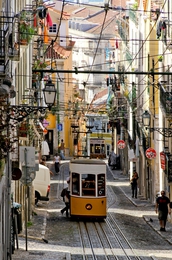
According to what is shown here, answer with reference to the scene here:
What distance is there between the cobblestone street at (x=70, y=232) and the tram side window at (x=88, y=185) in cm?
122

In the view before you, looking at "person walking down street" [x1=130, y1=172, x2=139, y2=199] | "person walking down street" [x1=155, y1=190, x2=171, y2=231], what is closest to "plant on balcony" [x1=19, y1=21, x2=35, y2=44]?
"person walking down street" [x1=155, y1=190, x2=171, y2=231]

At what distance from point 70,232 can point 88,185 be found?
12.6 feet

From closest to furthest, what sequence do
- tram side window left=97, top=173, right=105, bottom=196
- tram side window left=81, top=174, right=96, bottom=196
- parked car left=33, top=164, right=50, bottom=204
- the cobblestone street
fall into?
the cobblestone street < tram side window left=81, top=174, right=96, bottom=196 < tram side window left=97, top=173, right=105, bottom=196 < parked car left=33, top=164, right=50, bottom=204

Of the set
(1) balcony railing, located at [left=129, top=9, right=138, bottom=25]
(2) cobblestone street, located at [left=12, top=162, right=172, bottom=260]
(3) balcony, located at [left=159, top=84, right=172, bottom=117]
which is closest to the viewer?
(2) cobblestone street, located at [left=12, top=162, right=172, bottom=260]

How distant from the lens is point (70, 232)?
2981cm

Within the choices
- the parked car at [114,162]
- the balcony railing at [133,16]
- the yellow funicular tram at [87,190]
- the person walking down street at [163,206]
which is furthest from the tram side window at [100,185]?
the parked car at [114,162]

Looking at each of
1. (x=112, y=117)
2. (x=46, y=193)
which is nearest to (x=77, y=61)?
(x=112, y=117)

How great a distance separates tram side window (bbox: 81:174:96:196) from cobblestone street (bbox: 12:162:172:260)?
1.22 metres

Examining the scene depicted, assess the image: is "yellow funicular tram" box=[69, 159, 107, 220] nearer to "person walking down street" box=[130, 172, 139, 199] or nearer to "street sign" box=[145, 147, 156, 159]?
"street sign" box=[145, 147, 156, 159]

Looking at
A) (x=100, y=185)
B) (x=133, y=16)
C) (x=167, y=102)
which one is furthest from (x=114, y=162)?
(x=167, y=102)

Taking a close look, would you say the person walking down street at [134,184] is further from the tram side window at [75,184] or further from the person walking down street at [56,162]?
the person walking down street at [56,162]

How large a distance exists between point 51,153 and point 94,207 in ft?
146

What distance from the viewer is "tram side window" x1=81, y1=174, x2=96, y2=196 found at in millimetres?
33312

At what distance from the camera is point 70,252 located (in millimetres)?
24172
